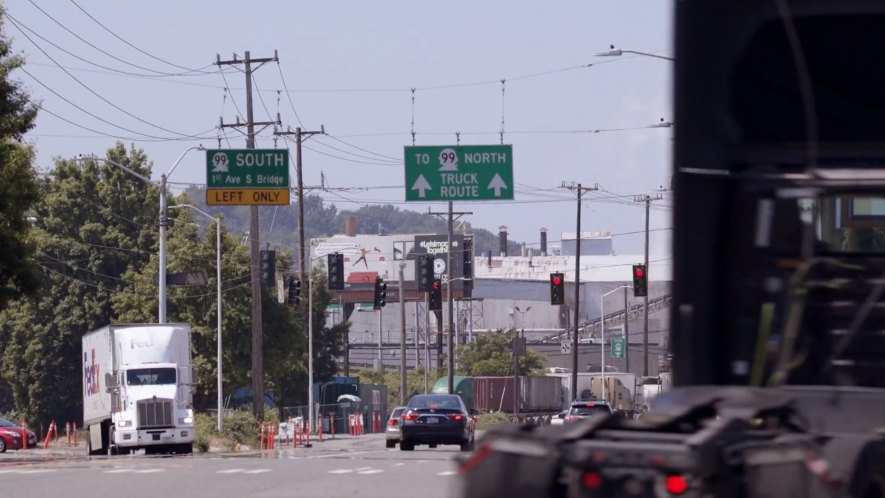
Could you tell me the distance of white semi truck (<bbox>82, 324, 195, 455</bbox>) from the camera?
3675cm

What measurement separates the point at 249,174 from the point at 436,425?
10649mm

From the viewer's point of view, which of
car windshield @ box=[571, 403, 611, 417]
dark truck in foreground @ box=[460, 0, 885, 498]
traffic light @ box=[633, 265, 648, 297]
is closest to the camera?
dark truck in foreground @ box=[460, 0, 885, 498]

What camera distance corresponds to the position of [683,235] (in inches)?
288

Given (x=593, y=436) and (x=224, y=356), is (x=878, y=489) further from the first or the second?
(x=224, y=356)

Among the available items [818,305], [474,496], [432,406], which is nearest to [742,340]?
[818,305]

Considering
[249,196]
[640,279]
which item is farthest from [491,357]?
[249,196]

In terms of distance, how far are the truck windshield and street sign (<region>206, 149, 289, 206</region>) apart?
4927 millimetres

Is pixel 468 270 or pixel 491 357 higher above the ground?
pixel 468 270

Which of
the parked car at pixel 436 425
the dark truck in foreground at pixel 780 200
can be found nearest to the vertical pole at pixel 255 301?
the parked car at pixel 436 425

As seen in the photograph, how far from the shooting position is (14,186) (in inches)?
1200

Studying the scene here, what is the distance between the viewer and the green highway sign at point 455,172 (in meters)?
36.5

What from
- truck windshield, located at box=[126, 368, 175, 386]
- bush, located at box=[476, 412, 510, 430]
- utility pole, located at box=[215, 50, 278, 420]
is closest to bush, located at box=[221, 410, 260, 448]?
utility pole, located at box=[215, 50, 278, 420]

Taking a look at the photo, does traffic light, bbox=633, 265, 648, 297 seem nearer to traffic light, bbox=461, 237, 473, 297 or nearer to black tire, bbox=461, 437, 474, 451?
traffic light, bbox=461, 237, 473, 297

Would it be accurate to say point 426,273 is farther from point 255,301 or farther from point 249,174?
point 249,174
